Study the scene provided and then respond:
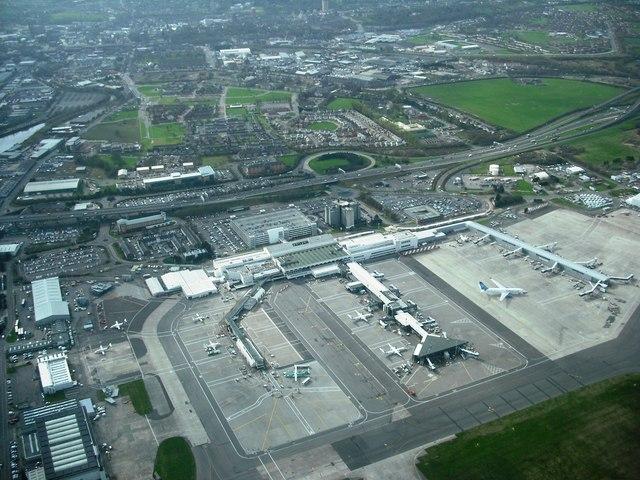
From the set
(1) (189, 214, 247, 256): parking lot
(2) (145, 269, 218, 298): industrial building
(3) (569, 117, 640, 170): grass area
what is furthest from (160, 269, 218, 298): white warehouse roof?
(3) (569, 117, 640, 170): grass area

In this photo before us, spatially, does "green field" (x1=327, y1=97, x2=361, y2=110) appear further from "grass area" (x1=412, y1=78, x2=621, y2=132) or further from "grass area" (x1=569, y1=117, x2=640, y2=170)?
"grass area" (x1=569, y1=117, x2=640, y2=170)

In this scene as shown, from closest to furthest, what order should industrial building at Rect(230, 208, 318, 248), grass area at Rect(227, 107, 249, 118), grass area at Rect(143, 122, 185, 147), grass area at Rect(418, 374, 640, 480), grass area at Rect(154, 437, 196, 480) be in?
grass area at Rect(418, 374, 640, 480), grass area at Rect(154, 437, 196, 480), industrial building at Rect(230, 208, 318, 248), grass area at Rect(143, 122, 185, 147), grass area at Rect(227, 107, 249, 118)

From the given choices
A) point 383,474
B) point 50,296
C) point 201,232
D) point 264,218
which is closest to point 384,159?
point 264,218

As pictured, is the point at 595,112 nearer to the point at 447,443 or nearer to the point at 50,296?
the point at 447,443


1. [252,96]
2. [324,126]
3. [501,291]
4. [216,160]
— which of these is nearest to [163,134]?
[216,160]

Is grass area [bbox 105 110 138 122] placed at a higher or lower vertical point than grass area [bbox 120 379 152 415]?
higher
